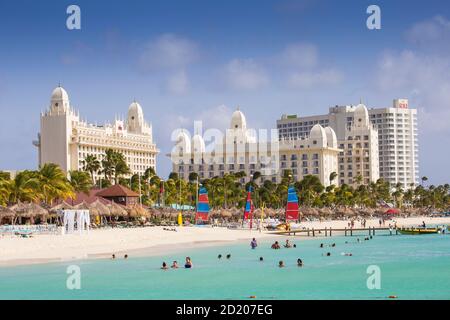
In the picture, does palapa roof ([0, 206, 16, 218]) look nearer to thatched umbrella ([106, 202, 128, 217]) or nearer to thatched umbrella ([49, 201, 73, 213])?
thatched umbrella ([49, 201, 73, 213])

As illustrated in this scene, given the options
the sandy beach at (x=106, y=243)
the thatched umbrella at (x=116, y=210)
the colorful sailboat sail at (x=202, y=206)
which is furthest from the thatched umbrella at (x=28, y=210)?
the colorful sailboat sail at (x=202, y=206)

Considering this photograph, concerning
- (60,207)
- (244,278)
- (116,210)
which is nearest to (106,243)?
(60,207)

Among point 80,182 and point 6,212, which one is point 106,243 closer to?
point 6,212

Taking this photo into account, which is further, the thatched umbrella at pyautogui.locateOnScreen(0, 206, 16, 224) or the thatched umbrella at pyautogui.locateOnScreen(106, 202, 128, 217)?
the thatched umbrella at pyautogui.locateOnScreen(106, 202, 128, 217)

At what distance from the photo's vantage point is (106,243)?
59.1m

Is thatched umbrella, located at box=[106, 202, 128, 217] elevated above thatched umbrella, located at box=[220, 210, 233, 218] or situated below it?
above

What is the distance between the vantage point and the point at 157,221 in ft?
290

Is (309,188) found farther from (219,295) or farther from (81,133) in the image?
(219,295)

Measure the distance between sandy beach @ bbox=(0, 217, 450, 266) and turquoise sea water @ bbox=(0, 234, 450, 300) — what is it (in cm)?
317

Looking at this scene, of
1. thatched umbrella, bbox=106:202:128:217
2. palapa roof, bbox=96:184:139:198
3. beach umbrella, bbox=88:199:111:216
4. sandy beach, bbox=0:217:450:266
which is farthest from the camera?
palapa roof, bbox=96:184:139:198

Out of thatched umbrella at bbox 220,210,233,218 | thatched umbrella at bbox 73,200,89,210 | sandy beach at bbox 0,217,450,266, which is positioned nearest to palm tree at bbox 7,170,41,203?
thatched umbrella at bbox 73,200,89,210

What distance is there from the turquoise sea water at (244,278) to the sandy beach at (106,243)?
317 cm

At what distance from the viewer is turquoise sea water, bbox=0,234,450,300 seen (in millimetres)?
32781

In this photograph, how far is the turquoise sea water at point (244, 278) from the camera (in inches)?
1291
